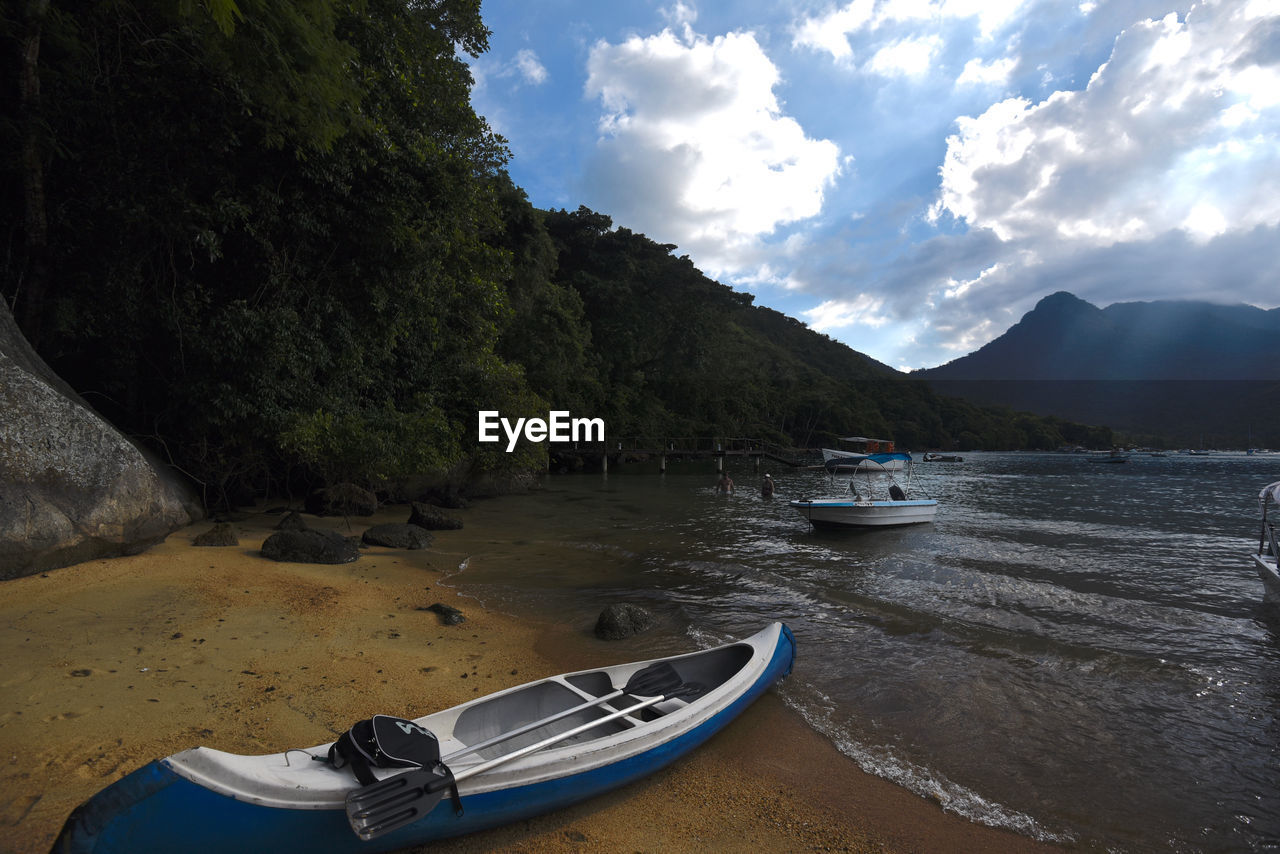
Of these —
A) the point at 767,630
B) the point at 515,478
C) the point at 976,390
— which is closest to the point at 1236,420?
the point at 976,390

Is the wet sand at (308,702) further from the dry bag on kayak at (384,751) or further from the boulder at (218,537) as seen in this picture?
the boulder at (218,537)

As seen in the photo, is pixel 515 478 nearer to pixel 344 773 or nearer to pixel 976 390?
pixel 344 773

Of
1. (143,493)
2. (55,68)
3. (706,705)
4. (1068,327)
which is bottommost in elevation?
(706,705)

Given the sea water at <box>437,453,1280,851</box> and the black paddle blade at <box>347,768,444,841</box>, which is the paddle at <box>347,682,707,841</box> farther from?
the sea water at <box>437,453,1280,851</box>

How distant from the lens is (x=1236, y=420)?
113 metres

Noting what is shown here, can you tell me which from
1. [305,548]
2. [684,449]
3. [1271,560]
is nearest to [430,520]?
[305,548]

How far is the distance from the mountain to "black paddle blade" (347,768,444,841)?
145 m

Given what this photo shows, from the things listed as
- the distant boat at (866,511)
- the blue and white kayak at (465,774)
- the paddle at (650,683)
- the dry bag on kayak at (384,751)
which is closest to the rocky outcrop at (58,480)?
the blue and white kayak at (465,774)

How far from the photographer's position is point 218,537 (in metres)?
9.70

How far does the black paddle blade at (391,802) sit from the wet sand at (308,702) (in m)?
0.60

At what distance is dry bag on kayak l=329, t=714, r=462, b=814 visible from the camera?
10.3ft

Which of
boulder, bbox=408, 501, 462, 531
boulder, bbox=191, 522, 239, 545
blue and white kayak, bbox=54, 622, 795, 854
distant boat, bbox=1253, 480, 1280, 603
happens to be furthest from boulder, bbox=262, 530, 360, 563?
distant boat, bbox=1253, 480, 1280, 603

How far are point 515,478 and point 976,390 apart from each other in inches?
6007

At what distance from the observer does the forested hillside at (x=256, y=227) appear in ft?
32.1
